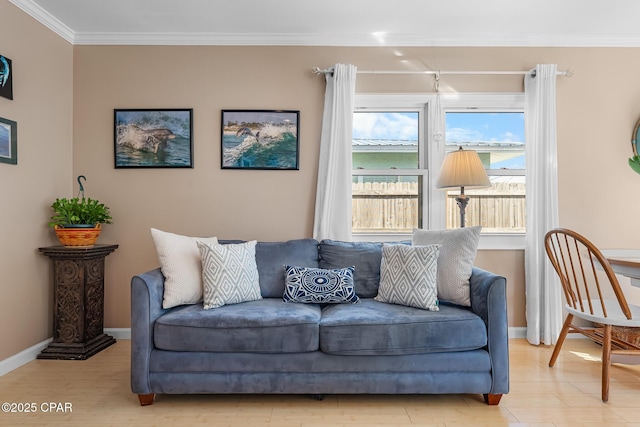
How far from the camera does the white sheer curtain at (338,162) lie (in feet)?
11.3

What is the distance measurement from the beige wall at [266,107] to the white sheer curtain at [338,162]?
134 millimetres

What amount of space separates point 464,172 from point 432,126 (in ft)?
2.07

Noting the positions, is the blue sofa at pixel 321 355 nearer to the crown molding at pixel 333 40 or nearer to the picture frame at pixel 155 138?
the picture frame at pixel 155 138

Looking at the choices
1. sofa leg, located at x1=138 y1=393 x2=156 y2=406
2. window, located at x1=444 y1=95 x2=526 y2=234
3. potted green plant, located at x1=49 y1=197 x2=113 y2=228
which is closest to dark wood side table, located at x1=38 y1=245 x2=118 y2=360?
potted green plant, located at x1=49 y1=197 x2=113 y2=228

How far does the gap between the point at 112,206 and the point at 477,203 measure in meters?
3.03

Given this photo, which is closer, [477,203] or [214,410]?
[214,410]

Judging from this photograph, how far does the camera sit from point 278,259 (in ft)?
9.75

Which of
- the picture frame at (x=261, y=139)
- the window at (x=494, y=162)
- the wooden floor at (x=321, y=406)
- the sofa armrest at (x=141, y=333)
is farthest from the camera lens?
the window at (x=494, y=162)

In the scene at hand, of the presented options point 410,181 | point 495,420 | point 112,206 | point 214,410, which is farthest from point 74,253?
point 495,420

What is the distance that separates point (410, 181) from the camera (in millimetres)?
3680

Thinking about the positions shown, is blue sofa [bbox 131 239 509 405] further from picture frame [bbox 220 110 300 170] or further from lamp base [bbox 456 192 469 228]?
picture frame [bbox 220 110 300 170]

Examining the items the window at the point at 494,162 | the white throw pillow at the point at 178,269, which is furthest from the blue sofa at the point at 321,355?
the window at the point at 494,162

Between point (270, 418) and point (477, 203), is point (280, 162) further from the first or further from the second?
point (270, 418)

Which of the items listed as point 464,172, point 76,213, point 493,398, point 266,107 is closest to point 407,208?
point 464,172
